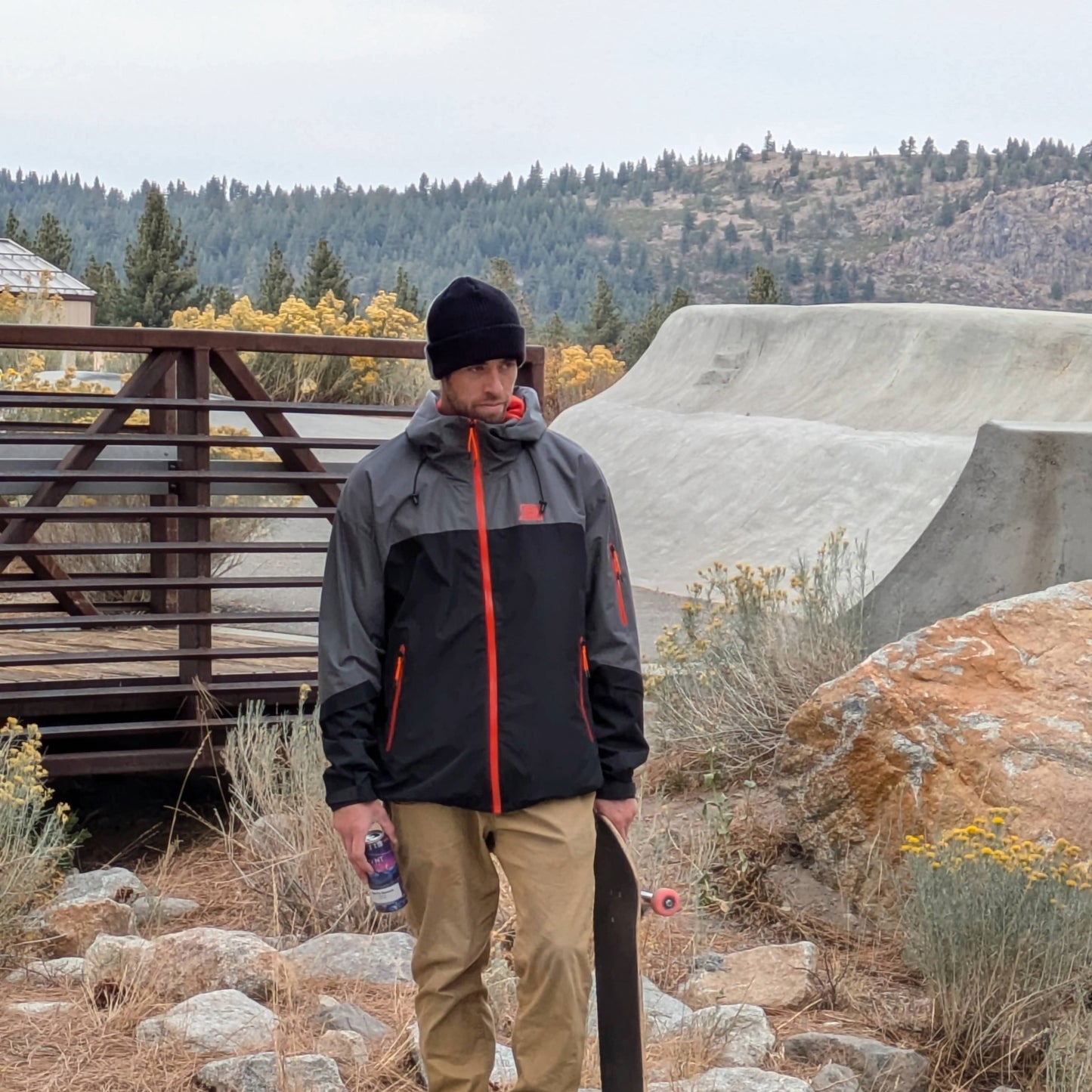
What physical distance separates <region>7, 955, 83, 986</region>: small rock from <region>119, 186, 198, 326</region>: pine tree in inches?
1407

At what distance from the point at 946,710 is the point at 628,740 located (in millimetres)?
2116

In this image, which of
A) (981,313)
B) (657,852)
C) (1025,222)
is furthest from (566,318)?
(657,852)

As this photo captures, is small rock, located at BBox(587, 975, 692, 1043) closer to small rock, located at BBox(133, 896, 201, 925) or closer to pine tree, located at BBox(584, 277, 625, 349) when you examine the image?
small rock, located at BBox(133, 896, 201, 925)

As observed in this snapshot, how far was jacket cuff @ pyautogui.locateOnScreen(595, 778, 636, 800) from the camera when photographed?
3.08 metres

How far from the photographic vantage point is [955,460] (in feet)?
36.3

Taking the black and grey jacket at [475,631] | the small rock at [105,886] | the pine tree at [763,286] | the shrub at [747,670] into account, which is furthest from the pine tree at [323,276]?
the black and grey jacket at [475,631]

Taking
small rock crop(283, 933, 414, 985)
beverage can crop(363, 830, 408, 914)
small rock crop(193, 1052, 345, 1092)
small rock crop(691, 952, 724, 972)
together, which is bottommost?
small rock crop(691, 952, 724, 972)

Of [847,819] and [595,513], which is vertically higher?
[595,513]

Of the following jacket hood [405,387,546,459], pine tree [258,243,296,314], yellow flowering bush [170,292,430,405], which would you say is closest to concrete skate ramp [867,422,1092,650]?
jacket hood [405,387,546,459]

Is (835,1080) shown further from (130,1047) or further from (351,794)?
(130,1047)

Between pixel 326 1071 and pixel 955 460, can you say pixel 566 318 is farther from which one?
pixel 326 1071

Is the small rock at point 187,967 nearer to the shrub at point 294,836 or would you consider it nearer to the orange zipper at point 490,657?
the shrub at point 294,836

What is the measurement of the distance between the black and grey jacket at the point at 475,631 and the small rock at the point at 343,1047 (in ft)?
3.50

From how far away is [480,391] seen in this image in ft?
9.95
